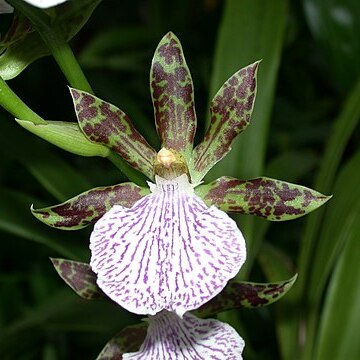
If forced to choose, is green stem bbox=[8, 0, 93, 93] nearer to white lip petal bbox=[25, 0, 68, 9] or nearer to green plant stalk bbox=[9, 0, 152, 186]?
green plant stalk bbox=[9, 0, 152, 186]

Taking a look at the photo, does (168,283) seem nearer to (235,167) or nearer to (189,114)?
(189,114)

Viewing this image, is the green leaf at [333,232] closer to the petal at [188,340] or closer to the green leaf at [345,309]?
the green leaf at [345,309]

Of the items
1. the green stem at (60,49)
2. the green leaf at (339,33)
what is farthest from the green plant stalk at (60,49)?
the green leaf at (339,33)

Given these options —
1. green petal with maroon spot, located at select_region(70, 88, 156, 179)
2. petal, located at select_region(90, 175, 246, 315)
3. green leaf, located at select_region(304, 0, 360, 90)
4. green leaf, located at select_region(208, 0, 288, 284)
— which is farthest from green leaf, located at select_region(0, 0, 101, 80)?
green leaf, located at select_region(304, 0, 360, 90)

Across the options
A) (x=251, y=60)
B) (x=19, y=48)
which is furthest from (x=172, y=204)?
(x=251, y=60)

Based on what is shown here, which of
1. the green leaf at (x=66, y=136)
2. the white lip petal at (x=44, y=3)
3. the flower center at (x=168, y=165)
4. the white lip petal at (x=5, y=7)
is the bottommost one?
the flower center at (x=168, y=165)

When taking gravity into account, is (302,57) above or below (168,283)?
above

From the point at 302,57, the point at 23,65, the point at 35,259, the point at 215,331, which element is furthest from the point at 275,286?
the point at 302,57
